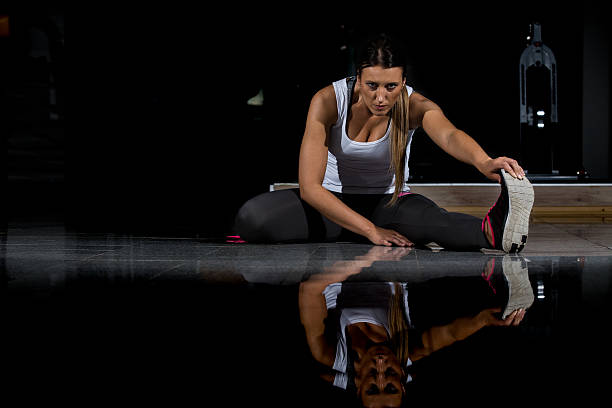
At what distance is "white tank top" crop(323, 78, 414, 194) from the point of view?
2.39m

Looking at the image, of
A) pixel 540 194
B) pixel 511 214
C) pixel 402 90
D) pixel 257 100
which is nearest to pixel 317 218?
pixel 402 90

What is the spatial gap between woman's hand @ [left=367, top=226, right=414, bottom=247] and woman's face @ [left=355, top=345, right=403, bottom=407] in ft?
4.36

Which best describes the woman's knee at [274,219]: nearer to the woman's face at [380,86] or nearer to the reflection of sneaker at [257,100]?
the woman's face at [380,86]

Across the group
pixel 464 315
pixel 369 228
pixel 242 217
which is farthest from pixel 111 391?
pixel 242 217

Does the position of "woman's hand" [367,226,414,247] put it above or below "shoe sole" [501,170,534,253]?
below

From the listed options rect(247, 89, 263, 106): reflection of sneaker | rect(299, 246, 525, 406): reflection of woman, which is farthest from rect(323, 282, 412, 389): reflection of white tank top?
rect(247, 89, 263, 106): reflection of sneaker

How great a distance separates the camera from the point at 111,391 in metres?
0.79

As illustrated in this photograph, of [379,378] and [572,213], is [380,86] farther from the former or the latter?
[572,213]

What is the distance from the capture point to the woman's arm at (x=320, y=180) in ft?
7.54

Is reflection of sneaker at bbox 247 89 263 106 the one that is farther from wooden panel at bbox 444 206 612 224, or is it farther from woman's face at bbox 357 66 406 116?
woman's face at bbox 357 66 406 116

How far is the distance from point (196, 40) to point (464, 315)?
5252mm

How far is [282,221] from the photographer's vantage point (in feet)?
8.27

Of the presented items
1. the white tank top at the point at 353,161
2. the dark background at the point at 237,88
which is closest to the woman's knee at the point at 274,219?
the white tank top at the point at 353,161

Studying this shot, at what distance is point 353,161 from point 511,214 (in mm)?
657
